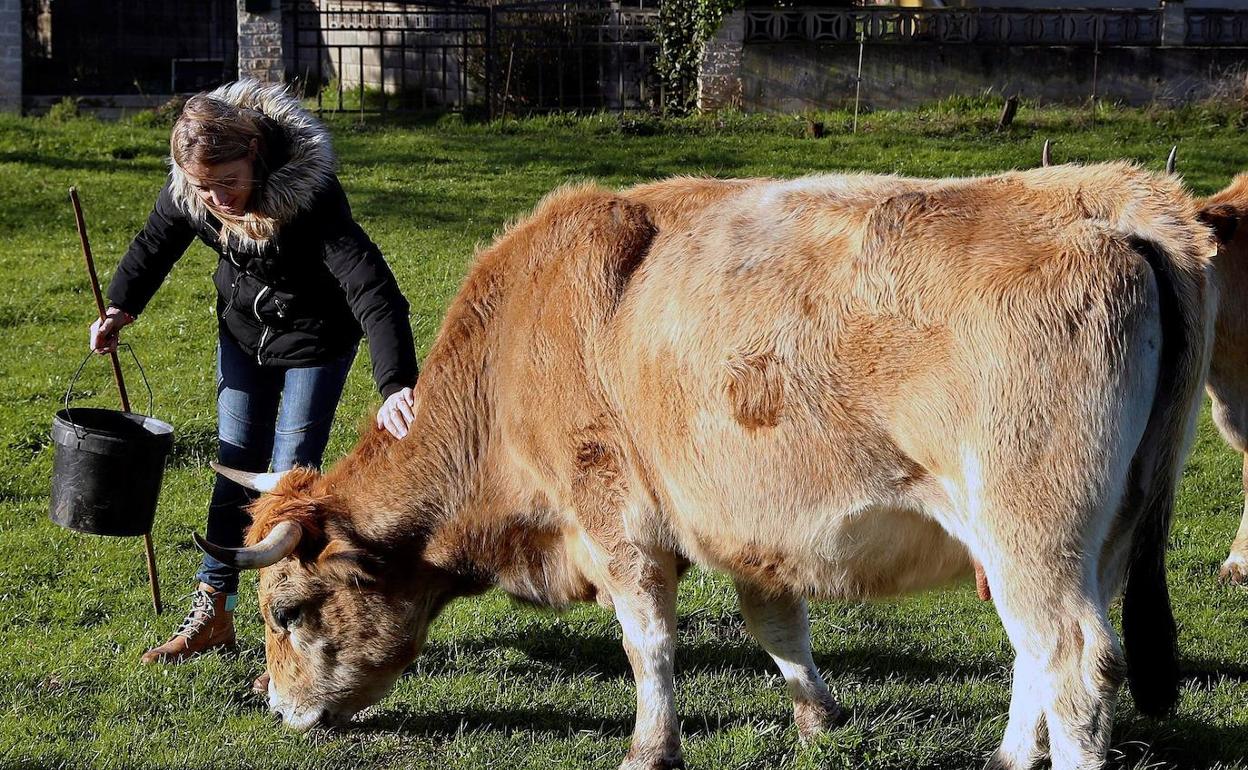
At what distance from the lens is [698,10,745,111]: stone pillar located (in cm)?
1944

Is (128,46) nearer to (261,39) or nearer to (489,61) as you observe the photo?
(261,39)

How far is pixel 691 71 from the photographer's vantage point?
19828mm

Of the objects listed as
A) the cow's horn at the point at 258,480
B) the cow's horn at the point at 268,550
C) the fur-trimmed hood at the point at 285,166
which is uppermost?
the fur-trimmed hood at the point at 285,166

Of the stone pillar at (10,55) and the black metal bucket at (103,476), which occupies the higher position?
the stone pillar at (10,55)

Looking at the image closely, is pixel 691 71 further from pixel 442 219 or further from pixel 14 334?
pixel 14 334

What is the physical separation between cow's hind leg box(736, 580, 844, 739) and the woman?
1.56 metres

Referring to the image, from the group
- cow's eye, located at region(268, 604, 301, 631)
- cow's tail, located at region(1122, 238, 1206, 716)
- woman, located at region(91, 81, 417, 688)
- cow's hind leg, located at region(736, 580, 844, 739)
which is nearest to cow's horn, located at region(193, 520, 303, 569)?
cow's eye, located at region(268, 604, 301, 631)

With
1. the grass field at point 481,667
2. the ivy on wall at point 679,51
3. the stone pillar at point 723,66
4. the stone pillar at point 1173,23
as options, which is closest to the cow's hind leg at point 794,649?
the grass field at point 481,667

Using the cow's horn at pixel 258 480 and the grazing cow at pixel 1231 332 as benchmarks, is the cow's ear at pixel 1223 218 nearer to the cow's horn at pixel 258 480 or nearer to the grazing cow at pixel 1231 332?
the grazing cow at pixel 1231 332

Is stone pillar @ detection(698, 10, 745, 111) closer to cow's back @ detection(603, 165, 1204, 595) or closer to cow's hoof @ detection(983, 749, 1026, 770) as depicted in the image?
cow's back @ detection(603, 165, 1204, 595)

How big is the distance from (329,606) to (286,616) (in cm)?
17

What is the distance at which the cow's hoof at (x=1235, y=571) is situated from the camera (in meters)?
6.90

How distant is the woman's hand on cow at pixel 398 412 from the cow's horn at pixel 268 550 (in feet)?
1.67

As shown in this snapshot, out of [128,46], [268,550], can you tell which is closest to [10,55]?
[128,46]
